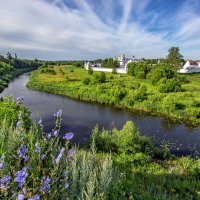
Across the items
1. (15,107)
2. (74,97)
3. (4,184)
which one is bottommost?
(74,97)

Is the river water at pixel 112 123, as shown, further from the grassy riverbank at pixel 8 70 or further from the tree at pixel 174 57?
the tree at pixel 174 57

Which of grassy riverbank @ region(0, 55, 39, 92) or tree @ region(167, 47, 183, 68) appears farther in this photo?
tree @ region(167, 47, 183, 68)

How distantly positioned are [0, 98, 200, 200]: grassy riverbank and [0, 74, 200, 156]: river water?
5.60 m

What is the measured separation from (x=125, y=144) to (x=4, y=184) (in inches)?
486

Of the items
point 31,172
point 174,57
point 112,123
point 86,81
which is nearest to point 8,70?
point 86,81

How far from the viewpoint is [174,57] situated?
80.1 meters

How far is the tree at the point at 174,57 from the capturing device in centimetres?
7931

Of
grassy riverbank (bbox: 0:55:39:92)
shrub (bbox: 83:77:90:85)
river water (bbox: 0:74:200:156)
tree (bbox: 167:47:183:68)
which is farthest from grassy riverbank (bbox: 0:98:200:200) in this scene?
tree (bbox: 167:47:183:68)

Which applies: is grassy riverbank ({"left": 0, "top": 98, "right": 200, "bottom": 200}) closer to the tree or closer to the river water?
the river water

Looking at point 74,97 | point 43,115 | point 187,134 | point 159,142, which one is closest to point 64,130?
point 43,115

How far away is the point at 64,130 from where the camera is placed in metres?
24.7

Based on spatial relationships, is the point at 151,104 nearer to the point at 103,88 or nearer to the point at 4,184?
the point at 103,88

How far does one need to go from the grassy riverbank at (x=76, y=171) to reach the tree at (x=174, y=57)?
6743 cm

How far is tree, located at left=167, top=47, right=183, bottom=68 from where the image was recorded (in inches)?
3123
